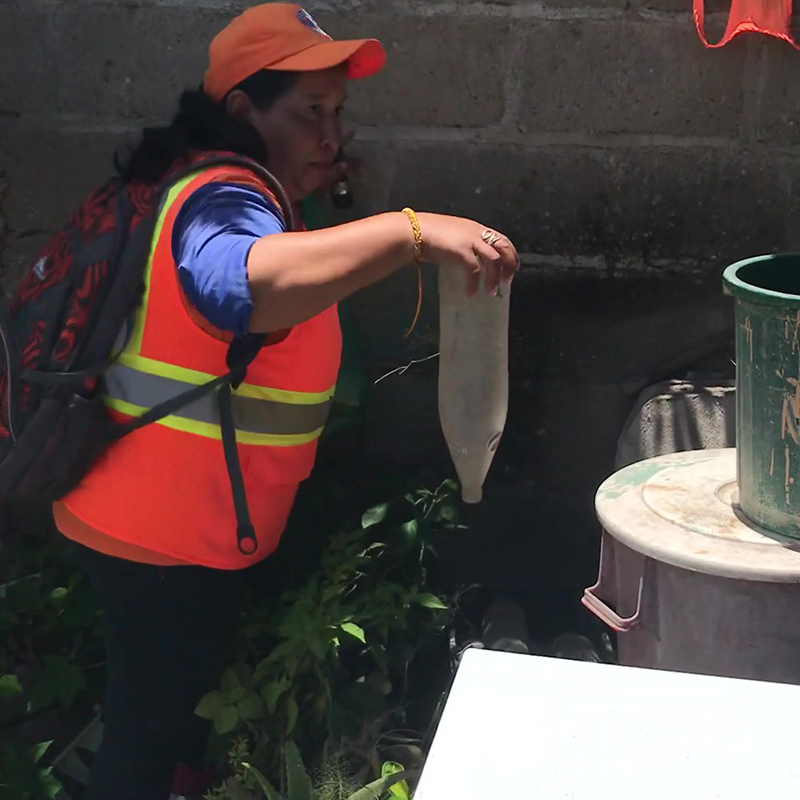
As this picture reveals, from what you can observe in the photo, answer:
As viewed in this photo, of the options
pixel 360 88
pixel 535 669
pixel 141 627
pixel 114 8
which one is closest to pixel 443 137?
pixel 360 88

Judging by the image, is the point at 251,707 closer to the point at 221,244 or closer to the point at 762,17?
the point at 221,244

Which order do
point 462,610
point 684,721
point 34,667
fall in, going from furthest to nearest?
point 462,610
point 34,667
point 684,721

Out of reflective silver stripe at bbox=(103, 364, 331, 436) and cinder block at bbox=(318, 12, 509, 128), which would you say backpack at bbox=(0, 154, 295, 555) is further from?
cinder block at bbox=(318, 12, 509, 128)

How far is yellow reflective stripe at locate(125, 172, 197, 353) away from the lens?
79.8 inches

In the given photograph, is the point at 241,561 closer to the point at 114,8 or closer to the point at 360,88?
the point at 360,88

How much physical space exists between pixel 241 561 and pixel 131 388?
16.2 inches

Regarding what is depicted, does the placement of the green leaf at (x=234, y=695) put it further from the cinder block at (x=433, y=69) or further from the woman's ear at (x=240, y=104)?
Answer: the cinder block at (x=433, y=69)

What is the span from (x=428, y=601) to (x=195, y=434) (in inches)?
33.7

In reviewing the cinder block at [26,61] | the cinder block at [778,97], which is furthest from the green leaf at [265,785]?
the cinder block at [778,97]

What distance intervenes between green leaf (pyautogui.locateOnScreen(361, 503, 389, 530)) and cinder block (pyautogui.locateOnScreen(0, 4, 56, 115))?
1.40 meters

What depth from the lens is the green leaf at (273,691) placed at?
260 cm

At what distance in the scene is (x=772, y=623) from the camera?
A: 2109mm

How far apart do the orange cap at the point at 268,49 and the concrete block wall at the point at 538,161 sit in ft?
2.47

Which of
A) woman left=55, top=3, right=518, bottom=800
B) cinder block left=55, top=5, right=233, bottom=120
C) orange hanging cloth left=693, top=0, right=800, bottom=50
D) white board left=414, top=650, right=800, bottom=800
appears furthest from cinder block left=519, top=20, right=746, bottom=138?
white board left=414, top=650, right=800, bottom=800
